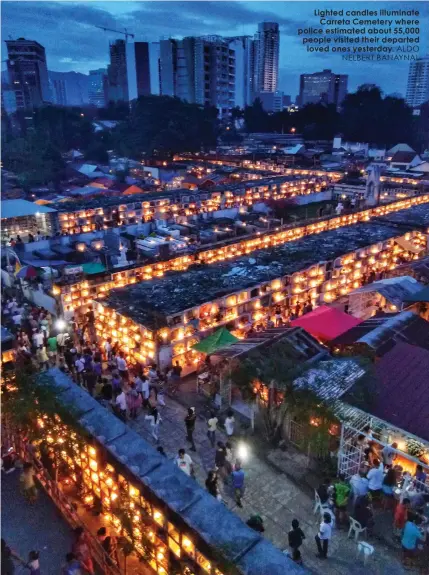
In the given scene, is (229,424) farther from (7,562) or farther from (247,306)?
(247,306)

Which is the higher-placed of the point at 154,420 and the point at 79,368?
the point at 79,368

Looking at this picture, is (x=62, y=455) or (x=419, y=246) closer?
(x=62, y=455)

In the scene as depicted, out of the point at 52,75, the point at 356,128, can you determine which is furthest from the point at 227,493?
the point at 52,75

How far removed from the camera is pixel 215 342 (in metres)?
13.0

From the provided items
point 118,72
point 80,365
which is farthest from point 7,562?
point 118,72

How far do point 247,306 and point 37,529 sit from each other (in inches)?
380

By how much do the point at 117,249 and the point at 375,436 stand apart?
19.8 metres

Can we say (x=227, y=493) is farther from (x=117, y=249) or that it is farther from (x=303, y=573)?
(x=117, y=249)

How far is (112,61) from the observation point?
349 feet

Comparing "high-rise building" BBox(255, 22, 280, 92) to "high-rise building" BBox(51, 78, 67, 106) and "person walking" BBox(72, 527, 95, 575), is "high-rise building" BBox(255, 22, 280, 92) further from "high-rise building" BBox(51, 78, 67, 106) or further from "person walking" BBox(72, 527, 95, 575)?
"person walking" BBox(72, 527, 95, 575)

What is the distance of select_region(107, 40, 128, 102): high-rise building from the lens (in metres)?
101

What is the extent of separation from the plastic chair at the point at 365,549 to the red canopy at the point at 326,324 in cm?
700

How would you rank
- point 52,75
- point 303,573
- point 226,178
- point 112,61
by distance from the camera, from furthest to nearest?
point 52,75, point 112,61, point 226,178, point 303,573

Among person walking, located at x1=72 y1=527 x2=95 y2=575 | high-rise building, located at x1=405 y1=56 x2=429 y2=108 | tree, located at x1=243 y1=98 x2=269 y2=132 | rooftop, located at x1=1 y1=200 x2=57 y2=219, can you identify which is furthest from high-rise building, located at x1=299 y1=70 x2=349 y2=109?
person walking, located at x1=72 y1=527 x2=95 y2=575
